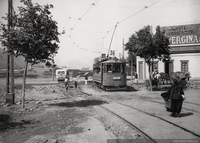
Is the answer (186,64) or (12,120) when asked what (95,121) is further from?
(186,64)

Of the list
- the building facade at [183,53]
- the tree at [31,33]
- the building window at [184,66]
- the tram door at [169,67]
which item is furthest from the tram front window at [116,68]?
the building window at [184,66]

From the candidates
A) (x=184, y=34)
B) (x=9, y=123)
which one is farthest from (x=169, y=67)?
(x=9, y=123)

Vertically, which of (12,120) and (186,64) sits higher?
(186,64)

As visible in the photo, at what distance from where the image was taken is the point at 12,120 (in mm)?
7668

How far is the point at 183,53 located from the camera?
106 feet

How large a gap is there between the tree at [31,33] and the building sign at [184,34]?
29.0m

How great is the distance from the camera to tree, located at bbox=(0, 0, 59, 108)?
29.0ft

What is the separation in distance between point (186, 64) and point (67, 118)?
96.4 ft

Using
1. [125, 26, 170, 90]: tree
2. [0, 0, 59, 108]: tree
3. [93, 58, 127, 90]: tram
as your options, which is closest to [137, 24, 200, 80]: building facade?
[125, 26, 170, 90]: tree

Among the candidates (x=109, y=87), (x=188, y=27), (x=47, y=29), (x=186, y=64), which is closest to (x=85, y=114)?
(x=47, y=29)

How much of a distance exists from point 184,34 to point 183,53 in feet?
12.2

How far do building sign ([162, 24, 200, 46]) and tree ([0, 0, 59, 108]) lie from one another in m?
29.0

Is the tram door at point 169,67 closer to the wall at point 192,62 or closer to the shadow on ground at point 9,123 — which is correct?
the wall at point 192,62

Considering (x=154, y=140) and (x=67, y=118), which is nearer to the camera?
(x=154, y=140)
